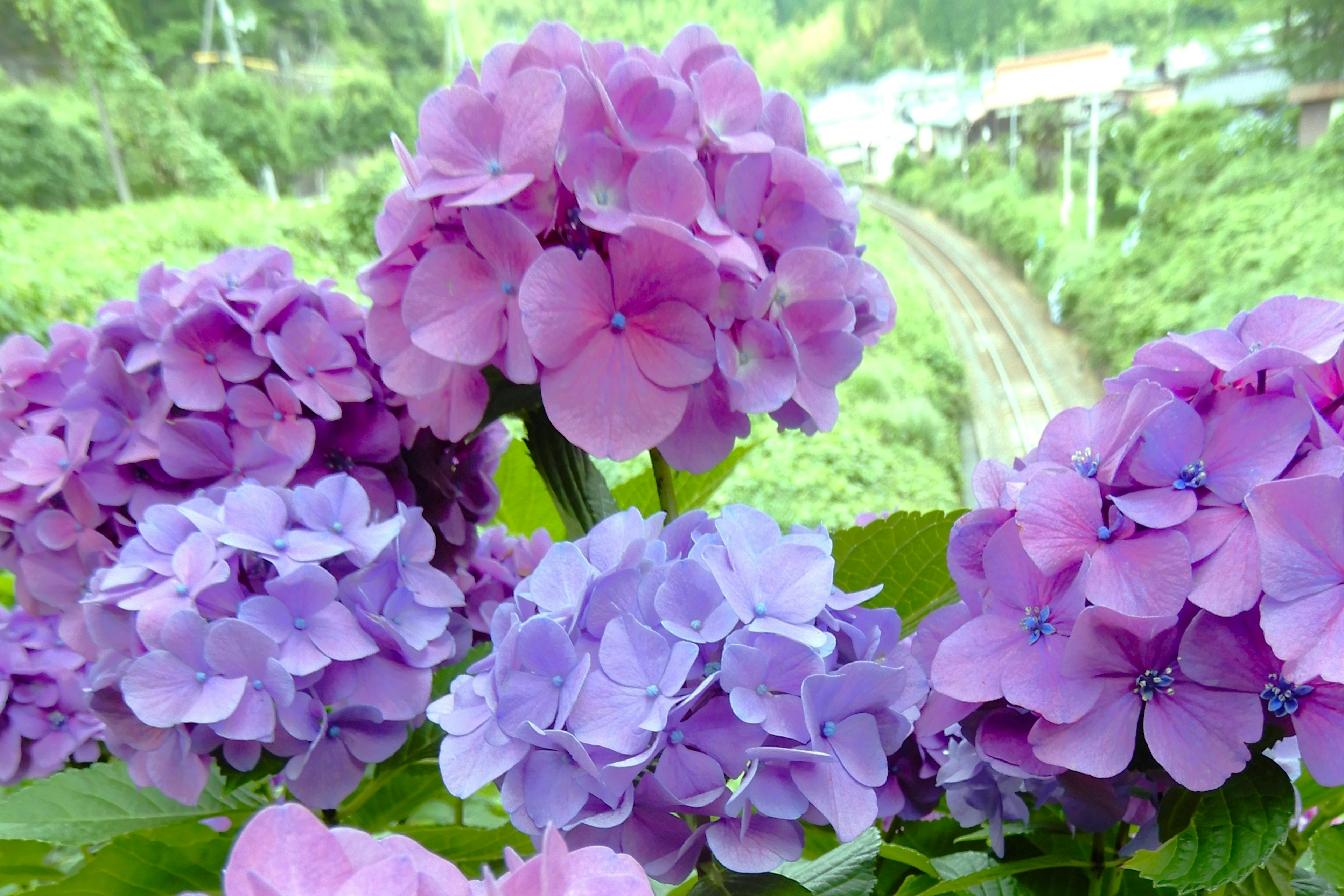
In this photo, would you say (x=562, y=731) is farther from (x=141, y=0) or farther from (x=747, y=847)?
(x=141, y=0)

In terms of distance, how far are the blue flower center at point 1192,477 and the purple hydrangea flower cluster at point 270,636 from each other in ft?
0.84

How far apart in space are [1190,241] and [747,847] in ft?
4.50

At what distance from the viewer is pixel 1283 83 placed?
49.8 inches

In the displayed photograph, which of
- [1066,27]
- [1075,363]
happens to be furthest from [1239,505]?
[1066,27]

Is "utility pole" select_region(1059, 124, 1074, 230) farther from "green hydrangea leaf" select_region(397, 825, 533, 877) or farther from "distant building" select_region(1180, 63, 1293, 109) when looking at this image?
"green hydrangea leaf" select_region(397, 825, 533, 877)

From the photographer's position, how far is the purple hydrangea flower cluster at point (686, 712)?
24 cm

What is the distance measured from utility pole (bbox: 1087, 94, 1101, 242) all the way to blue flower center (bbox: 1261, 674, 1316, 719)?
1300mm

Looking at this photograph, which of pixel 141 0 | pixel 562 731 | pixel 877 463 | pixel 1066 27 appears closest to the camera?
pixel 562 731

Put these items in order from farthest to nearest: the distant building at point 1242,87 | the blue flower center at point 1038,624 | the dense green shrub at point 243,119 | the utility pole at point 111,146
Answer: the dense green shrub at point 243,119
the utility pole at point 111,146
the distant building at point 1242,87
the blue flower center at point 1038,624

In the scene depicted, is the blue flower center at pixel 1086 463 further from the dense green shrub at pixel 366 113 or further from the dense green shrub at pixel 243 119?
the dense green shrub at pixel 243 119

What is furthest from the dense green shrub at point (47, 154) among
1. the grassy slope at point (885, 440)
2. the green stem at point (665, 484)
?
the green stem at point (665, 484)

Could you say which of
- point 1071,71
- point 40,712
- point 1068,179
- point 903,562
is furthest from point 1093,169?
point 40,712

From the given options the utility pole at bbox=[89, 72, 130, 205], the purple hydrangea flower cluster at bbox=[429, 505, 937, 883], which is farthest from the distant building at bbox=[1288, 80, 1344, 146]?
the utility pole at bbox=[89, 72, 130, 205]

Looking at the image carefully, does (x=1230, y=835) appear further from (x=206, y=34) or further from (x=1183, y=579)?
(x=206, y=34)
